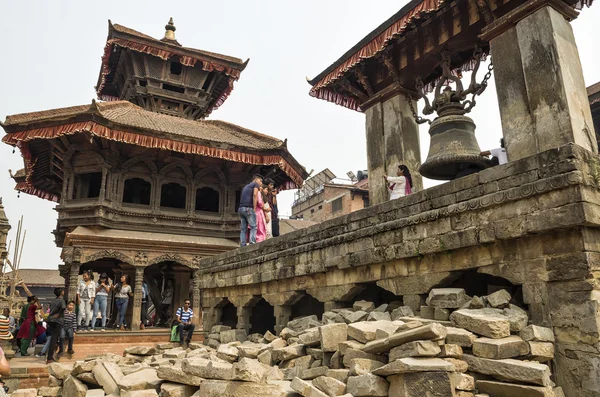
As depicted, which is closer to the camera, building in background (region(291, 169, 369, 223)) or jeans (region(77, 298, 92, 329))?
jeans (region(77, 298, 92, 329))

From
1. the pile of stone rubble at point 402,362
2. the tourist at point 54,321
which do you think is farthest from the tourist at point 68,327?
the pile of stone rubble at point 402,362

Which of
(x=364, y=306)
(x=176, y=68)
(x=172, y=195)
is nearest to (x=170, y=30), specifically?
(x=176, y=68)

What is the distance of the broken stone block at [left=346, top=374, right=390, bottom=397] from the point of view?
388 centimetres

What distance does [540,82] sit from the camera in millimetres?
7266

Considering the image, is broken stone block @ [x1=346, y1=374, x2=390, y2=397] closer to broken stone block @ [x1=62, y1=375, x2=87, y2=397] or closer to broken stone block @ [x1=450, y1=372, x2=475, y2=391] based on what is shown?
broken stone block @ [x1=450, y1=372, x2=475, y2=391]

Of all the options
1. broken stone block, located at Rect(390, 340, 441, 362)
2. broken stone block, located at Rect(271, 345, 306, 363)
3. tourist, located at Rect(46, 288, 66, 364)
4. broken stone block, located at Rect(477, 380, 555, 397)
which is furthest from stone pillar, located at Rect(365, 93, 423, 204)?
tourist, located at Rect(46, 288, 66, 364)

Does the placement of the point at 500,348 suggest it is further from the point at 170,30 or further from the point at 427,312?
the point at 170,30

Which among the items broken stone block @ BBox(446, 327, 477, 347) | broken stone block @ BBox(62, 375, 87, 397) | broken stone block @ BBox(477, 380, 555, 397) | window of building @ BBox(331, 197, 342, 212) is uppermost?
window of building @ BBox(331, 197, 342, 212)

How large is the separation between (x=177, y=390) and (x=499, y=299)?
366cm

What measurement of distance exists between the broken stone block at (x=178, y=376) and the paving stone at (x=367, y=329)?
5.72 feet

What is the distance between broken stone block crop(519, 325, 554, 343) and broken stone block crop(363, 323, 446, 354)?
750mm

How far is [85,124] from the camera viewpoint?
15.2 metres

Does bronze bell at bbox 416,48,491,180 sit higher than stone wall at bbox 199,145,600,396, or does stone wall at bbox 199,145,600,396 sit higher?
bronze bell at bbox 416,48,491,180

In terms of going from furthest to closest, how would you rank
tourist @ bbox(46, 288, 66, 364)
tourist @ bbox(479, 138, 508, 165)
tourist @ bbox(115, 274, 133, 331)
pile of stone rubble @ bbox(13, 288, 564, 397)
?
1. tourist @ bbox(115, 274, 133, 331)
2. tourist @ bbox(46, 288, 66, 364)
3. tourist @ bbox(479, 138, 508, 165)
4. pile of stone rubble @ bbox(13, 288, 564, 397)
